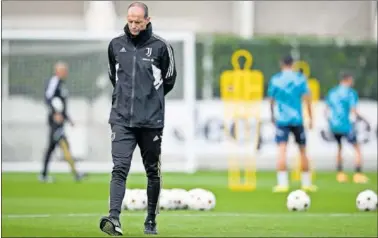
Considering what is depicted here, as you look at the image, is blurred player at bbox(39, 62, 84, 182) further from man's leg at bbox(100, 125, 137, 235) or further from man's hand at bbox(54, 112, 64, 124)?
man's leg at bbox(100, 125, 137, 235)

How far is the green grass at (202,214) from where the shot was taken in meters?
12.8

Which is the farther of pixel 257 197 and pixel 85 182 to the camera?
pixel 85 182

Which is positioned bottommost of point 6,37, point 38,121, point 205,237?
point 205,237

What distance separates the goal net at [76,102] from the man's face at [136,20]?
15.4 m

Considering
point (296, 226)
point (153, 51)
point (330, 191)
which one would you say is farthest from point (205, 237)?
point (330, 191)

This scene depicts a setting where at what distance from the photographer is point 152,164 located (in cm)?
1074

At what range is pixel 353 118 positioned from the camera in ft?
86.5

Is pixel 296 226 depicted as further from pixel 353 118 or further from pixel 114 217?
pixel 353 118

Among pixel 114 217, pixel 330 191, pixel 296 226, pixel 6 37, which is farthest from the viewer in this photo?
pixel 6 37

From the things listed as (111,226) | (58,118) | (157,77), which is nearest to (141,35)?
(157,77)

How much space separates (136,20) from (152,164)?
5.19ft

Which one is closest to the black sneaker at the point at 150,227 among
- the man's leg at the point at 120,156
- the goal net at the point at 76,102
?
the man's leg at the point at 120,156

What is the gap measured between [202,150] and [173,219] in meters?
12.7

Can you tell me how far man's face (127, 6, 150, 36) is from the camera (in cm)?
966
